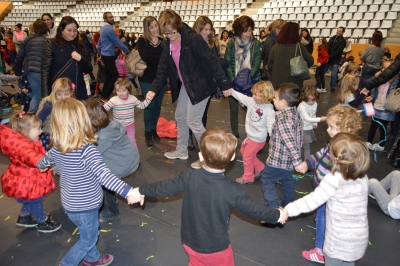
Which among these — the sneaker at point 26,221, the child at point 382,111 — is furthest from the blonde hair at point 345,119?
the sneaker at point 26,221

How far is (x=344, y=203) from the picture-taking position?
85.3 inches

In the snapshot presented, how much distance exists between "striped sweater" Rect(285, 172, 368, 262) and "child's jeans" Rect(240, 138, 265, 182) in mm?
1641

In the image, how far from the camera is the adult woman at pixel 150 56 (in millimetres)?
4791

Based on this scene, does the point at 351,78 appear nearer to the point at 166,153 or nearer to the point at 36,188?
the point at 166,153

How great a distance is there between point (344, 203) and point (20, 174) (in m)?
2.47

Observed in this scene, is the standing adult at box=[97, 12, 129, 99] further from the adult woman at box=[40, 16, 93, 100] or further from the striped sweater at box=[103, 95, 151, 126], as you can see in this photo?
the striped sweater at box=[103, 95, 151, 126]

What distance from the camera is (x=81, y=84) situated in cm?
444

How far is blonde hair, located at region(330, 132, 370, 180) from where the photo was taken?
6.82 ft

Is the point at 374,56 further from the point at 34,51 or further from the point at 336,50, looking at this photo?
the point at 34,51

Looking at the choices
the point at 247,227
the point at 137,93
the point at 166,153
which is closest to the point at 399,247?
the point at 247,227

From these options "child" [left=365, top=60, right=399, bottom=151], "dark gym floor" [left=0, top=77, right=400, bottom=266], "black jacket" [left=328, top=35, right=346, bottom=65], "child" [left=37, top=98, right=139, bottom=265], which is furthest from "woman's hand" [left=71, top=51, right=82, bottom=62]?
Result: "black jacket" [left=328, top=35, right=346, bottom=65]

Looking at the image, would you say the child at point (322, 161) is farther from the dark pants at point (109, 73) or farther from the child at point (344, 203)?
the dark pants at point (109, 73)

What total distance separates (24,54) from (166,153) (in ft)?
9.38

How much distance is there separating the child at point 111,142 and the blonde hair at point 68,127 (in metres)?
0.44
